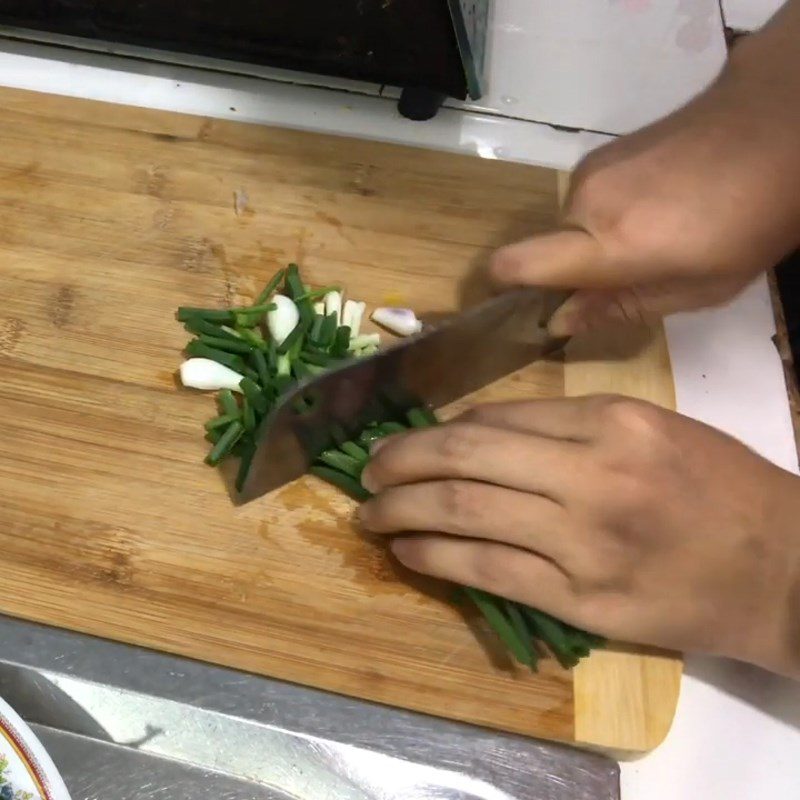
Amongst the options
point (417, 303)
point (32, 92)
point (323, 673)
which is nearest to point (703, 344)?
point (417, 303)

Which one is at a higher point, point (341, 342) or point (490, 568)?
point (341, 342)

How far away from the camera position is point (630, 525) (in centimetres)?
69

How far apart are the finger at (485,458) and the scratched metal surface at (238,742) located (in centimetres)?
22

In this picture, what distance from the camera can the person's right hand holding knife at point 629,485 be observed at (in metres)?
0.70

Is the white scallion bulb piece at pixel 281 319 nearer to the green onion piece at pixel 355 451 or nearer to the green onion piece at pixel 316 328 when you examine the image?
the green onion piece at pixel 316 328

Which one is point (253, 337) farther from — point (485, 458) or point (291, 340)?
point (485, 458)

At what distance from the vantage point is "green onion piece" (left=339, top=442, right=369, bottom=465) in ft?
2.76

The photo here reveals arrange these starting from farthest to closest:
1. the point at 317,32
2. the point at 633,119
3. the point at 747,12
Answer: the point at 747,12, the point at 633,119, the point at 317,32

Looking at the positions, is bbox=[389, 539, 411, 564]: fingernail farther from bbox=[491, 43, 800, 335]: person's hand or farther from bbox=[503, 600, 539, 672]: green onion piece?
bbox=[491, 43, 800, 335]: person's hand

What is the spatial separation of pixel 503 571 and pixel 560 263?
289 millimetres

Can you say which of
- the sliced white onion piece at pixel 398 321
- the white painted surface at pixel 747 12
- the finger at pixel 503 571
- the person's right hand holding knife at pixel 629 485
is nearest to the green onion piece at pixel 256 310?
the sliced white onion piece at pixel 398 321

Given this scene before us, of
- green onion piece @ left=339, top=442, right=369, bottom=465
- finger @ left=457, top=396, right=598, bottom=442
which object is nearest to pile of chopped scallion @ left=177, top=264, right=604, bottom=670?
green onion piece @ left=339, top=442, right=369, bottom=465

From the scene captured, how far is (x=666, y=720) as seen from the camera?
0.75 metres

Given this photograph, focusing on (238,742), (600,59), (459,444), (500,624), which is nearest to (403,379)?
(459,444)
